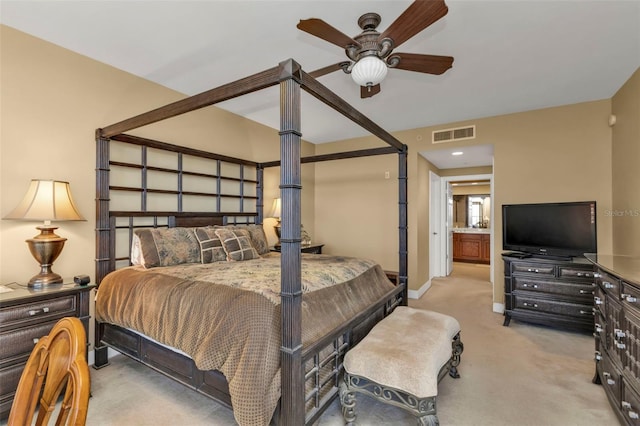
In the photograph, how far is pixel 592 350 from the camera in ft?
9.71

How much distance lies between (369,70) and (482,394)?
8.22 feet

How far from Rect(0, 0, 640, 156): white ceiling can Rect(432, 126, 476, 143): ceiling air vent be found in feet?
2.53

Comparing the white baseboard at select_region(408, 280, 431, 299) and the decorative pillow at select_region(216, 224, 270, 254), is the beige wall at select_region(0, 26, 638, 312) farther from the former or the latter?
the decorative pillow at select_region(216, 224, 270, 254)

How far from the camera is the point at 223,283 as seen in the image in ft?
6.76

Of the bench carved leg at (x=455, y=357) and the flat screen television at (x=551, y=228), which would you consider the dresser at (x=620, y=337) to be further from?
the flat screen television at (x=551, y=228)

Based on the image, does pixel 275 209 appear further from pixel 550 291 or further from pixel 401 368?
pixel 550 291

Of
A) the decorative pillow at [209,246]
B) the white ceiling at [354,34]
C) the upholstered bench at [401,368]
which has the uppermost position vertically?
the white ceiling at [354,34]

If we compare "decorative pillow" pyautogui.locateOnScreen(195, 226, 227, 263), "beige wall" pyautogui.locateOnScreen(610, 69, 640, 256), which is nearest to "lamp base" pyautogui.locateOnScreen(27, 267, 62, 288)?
"decorative pillow" pyautogui.locateOnScreen(195, 226, 227, 263)

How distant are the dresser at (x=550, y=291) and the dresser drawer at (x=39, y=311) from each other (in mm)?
4454

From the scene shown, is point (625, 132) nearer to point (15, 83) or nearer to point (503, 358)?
point (503, 358)

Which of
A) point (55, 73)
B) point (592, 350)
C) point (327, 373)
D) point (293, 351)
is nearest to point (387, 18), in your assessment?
point (293, 351)

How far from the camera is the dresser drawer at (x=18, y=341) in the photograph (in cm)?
190

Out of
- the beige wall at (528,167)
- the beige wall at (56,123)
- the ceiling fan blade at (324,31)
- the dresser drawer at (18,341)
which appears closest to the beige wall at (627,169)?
the beige wall at (528,167)

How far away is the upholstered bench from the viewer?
5.46ft
